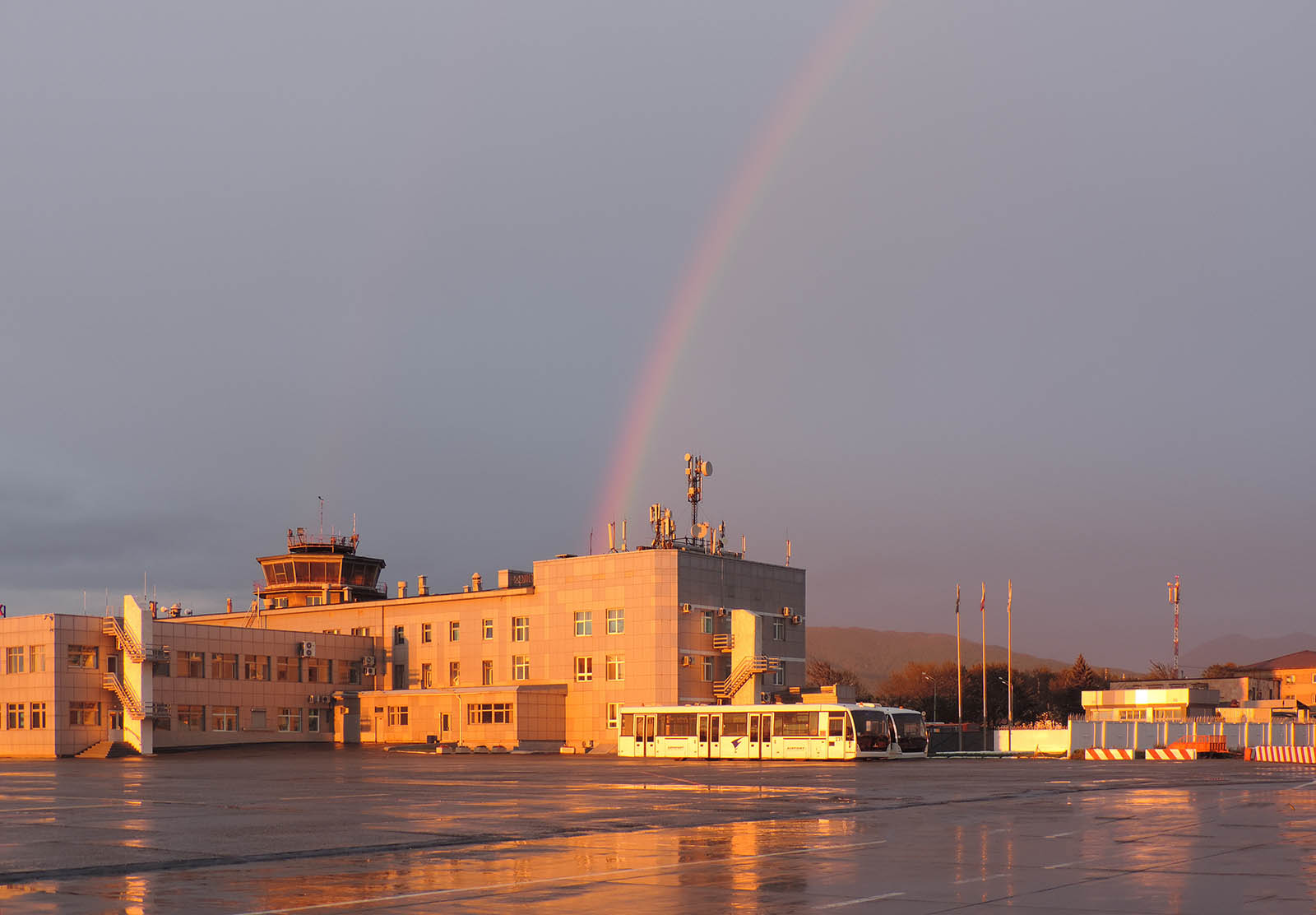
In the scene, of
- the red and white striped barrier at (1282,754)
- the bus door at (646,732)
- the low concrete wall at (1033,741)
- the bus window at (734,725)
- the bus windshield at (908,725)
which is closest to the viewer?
the red and white striped barrier at (1282,754)

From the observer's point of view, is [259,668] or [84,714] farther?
[259,668]

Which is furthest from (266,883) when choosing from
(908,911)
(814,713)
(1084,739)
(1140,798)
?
(1084,739)

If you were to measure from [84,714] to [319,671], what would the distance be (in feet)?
67.3

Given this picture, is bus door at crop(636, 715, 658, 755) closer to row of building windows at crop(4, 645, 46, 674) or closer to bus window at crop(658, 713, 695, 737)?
bus window at crop(658, 713, 695, 737)

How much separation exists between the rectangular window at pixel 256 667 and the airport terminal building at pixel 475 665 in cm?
11

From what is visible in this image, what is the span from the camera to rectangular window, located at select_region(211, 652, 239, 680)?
351ft

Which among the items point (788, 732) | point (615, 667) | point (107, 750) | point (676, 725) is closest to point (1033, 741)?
point (788, 732)

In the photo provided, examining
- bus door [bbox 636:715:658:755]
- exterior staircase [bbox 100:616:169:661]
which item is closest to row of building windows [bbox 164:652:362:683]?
exterior staircase [bbox 100:616:169:661]

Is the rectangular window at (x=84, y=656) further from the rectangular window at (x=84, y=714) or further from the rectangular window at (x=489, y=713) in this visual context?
the rectangular window at (x=489, y=713)

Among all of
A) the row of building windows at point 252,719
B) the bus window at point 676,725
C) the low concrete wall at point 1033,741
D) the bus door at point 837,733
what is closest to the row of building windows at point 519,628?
the row of building windows at point 252,719

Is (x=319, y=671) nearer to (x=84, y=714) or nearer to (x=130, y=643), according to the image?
(x=130, y=643)

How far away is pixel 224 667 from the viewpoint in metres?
108

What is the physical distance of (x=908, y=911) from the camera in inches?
542

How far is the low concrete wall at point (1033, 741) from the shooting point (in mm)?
82875
